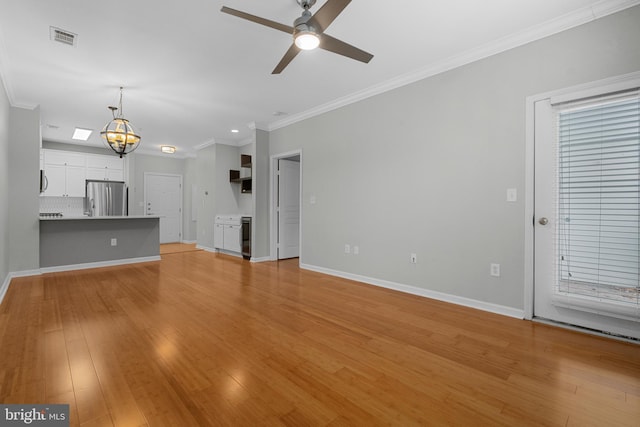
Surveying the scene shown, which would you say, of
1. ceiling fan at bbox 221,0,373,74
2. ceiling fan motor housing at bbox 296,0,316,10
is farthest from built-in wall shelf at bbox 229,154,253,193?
ceiling fan motor housing at bbox 296,0,316,10

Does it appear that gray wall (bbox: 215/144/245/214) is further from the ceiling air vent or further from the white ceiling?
the ceiling air vent

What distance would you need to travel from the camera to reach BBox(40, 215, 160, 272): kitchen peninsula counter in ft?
16.0

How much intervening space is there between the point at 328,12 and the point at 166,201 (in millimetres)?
8151

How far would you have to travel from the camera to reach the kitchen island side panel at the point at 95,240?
4887 millimetres

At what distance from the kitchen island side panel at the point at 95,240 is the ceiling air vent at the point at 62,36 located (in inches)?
129

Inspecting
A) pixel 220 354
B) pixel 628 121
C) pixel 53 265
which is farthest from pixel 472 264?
pixel 53 265

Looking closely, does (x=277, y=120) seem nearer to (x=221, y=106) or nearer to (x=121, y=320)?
(x=221, y=106)

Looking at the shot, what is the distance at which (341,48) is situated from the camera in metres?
2.41

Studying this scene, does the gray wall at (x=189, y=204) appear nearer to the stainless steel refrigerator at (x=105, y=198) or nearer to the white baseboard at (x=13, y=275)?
the stainless steel refrigerator at (x=105, y=198)

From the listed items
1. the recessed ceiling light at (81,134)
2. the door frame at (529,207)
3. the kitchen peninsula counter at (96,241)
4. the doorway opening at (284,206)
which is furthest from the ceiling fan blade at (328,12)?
the recessed ceiling light at (81,134)

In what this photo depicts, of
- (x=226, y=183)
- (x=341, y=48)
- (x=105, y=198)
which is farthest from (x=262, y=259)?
(x=105, y=198)

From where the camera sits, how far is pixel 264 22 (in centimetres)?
211

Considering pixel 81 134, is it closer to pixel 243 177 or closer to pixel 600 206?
pixel 243 177

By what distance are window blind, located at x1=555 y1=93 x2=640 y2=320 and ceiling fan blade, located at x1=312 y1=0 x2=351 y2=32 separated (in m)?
2.15
